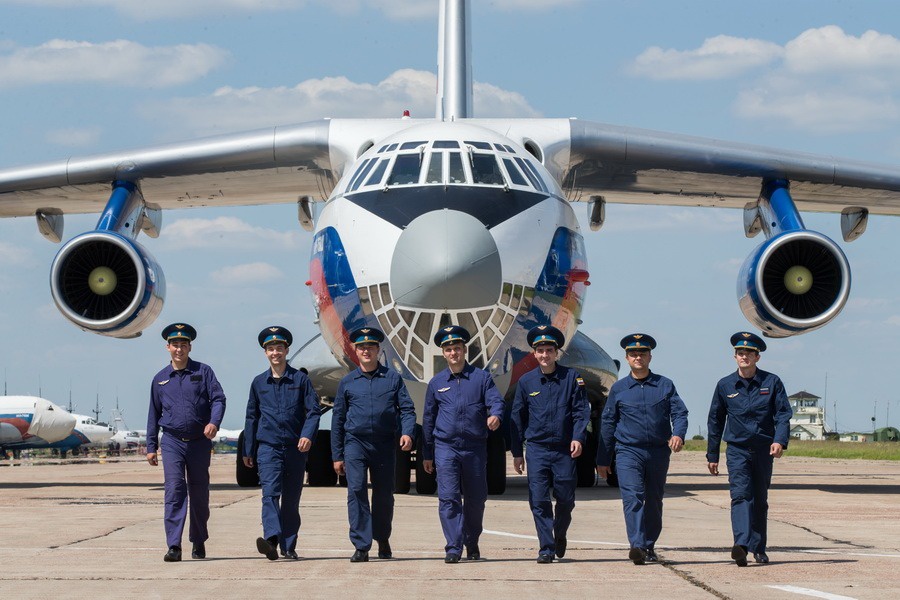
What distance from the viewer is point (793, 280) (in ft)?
45.4

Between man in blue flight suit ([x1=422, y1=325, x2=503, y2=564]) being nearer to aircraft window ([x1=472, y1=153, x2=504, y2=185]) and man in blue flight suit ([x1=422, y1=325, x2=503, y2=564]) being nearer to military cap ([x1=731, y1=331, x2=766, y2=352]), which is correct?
military cap ([x1=731, y1=331, x2=766, y2=352])

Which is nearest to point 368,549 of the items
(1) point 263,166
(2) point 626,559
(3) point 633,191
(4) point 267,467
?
(4) point 267,467

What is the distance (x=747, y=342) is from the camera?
26.3 feet

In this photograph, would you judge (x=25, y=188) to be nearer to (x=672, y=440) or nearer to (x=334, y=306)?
(x=334, y=306)

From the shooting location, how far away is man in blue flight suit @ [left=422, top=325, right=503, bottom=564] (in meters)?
8.02

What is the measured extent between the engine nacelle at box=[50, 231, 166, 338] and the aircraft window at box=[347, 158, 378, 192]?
301 centimetres

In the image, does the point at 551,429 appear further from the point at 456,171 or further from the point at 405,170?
the point at 405,170

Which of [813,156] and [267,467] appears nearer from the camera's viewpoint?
[267,467]

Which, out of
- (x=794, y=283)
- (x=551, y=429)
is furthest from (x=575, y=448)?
(x=794, y=283)

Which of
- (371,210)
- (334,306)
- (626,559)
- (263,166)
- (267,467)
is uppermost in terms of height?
(263,166)

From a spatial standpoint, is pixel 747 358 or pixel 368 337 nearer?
pixel 747 358

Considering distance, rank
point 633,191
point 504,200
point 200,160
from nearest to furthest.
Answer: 1. point 504,200
2. point 200,160
3. point 633,191

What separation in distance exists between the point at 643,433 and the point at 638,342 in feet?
1.90

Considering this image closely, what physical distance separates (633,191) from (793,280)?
2.93 m
